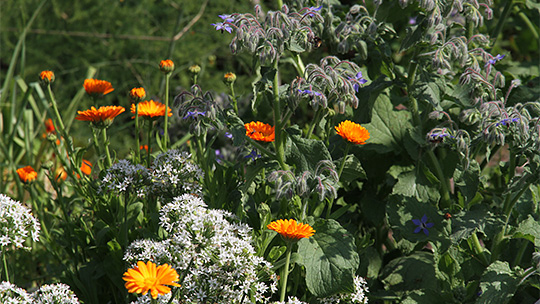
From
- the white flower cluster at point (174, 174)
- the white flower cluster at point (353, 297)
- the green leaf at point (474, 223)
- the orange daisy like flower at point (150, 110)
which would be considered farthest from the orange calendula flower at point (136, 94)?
the green leaf at point (474, 223)

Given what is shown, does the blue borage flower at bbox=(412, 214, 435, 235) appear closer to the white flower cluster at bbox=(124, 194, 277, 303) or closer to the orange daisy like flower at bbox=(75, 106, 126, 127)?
the white flower cluster at bbox=(124, 194, 277, 303)

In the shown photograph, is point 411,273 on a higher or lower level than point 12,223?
lower

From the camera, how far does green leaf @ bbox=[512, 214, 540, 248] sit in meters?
1.96

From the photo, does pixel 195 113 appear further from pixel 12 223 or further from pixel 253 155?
pixel 12 223

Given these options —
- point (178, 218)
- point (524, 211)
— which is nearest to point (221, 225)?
point (178, 218)

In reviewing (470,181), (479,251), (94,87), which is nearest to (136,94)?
(94,87)

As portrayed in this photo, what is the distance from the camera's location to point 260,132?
6.74ft

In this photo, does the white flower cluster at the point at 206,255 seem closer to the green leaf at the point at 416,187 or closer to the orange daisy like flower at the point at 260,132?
the orange daisy like flower at the point at 260,132

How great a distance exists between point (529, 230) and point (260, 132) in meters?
1.00

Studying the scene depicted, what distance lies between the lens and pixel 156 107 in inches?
85.7

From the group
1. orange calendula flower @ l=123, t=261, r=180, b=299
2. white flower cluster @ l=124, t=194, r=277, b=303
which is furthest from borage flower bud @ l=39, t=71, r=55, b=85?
orange calendula flower @ l=123, t=261, r=180, b=299

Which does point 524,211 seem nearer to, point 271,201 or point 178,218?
point 271,201

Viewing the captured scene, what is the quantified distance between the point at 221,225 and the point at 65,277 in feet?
2.67

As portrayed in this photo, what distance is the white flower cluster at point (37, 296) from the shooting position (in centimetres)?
165
